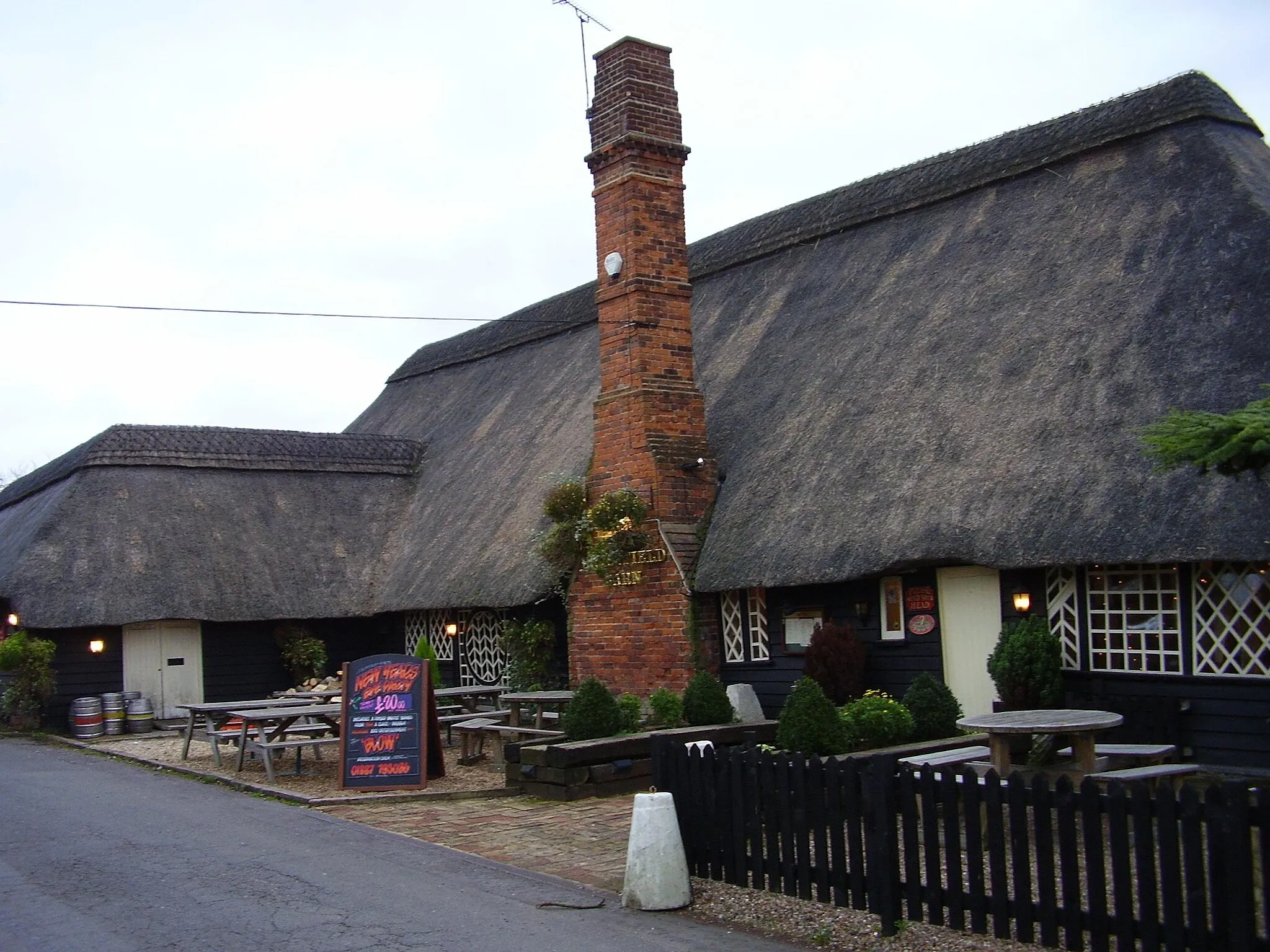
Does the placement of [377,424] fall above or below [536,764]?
above

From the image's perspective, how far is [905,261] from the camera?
1816 cm

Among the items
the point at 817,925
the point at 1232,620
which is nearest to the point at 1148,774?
the point at 1232,620

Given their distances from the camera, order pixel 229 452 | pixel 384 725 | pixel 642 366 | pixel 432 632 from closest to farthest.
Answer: pixel 384 725
pixel 642 366
pixel 432 632
pixel 229 452

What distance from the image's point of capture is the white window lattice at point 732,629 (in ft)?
53.8

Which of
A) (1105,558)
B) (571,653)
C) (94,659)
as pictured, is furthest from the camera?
(94,659)

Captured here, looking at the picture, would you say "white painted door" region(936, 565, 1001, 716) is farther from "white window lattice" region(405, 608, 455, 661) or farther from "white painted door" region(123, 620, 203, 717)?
"white painted door" region(123, 620, 203, 717)

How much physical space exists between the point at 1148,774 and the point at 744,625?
7056 millimetres

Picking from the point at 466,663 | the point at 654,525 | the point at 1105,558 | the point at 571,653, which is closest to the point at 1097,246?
the point at 1105,558

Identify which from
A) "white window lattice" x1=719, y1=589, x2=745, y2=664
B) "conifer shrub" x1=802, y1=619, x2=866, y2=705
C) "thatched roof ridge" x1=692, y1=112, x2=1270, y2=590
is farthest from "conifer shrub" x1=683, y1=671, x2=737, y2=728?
"white window lattice" x1=719, y1=589, x2=745, y2=664

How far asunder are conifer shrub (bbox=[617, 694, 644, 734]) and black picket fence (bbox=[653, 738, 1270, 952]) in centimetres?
410

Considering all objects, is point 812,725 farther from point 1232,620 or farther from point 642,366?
point 642,366

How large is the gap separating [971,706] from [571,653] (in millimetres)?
5956

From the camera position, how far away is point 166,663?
72.8 ft

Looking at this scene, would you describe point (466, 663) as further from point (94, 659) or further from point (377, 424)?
point (377, 424)
